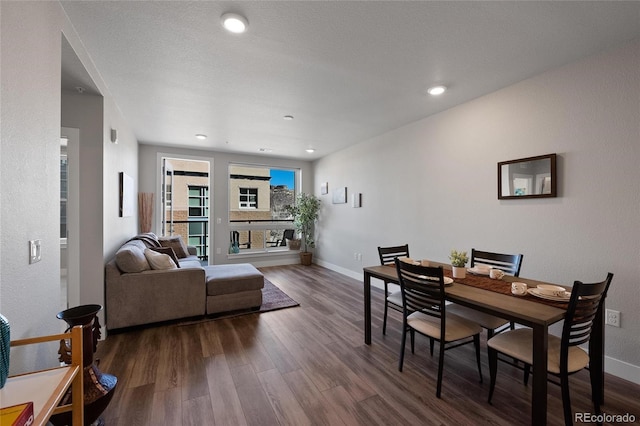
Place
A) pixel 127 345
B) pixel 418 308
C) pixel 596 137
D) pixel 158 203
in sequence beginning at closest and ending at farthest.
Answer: pixel 418 308 → pixel 596 137 → pixel 127 345 → pixel 158 203

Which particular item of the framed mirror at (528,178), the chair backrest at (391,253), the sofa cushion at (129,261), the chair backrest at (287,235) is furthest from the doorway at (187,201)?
the framed mirror at (528,178)

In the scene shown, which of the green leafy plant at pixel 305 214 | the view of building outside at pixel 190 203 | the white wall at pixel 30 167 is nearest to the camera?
the white wall at pixel 30 167

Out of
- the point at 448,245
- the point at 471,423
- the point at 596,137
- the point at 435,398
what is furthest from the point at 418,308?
the point at 596,137

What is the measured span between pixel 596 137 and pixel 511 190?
28.8 inches

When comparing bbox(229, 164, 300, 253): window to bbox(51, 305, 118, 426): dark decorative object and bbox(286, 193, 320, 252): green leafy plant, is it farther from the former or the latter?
bbox(51, 305, 118, 426): dark decorative object

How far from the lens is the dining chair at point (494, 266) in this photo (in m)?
2.10

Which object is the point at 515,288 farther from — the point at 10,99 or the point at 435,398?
the point at 10,99

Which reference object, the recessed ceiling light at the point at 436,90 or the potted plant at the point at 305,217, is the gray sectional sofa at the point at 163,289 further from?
the recessed ceiling light at the point at 436,90

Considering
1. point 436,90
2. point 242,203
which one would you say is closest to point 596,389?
point 436,90

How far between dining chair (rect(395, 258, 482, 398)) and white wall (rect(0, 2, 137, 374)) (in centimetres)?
218

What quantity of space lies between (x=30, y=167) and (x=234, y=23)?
1440 mm

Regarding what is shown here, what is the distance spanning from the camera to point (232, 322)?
122 inches

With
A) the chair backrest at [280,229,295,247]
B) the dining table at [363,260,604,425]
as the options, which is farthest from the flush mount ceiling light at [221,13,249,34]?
the chair backrest at [280,229,295,247]

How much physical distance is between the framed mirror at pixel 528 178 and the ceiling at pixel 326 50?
32.1 inches
